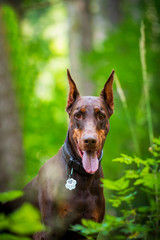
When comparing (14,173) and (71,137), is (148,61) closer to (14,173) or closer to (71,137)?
(14,173)

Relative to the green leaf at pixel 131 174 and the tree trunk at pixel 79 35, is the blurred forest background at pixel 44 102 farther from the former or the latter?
the green leaf at pixel 131 174

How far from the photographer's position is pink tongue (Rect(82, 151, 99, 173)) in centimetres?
328

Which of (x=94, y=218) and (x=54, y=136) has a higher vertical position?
(x=54, y=136)

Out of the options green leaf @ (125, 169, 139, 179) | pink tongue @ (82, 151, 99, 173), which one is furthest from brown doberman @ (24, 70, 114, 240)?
green leaf @ (125, 169, 139, 179)

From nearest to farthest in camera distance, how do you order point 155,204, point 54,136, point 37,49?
point 155,204 < point 54,136 < point 37,49

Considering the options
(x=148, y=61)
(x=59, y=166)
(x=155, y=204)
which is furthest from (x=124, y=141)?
(x=155, y=204)

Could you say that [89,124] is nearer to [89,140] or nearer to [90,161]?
[89,140]

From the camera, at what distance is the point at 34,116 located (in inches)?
435

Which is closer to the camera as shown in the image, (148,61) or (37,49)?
(148,61)

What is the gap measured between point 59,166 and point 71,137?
13.0 inches

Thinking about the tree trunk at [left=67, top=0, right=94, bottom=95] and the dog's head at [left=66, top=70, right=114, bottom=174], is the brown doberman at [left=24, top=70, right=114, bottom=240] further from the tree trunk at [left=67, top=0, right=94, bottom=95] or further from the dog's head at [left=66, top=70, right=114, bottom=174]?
the tree trunk at [left=67, top=0, right=94, bottom=95]

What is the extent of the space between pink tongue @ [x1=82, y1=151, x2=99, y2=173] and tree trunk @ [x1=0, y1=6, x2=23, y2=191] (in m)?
5.05

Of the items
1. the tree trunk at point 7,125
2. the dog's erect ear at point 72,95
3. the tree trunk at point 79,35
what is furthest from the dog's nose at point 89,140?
the tree trunk at point 79,35

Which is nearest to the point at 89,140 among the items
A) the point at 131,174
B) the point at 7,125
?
the point at 131,174
